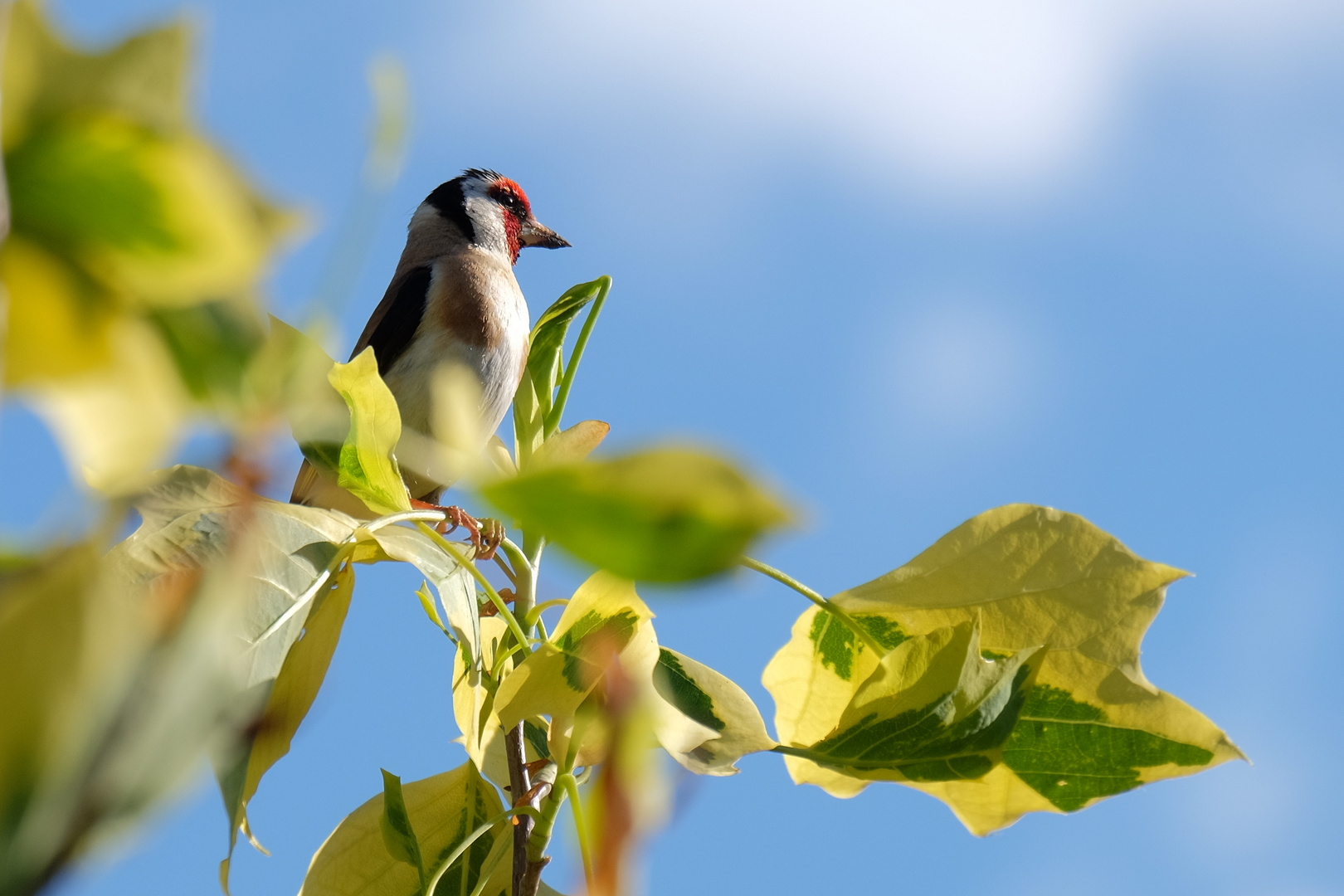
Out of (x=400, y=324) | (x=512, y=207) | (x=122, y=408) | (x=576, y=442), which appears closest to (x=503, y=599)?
(x=576, y=442)

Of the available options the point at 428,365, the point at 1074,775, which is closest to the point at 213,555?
the point at 1074,775

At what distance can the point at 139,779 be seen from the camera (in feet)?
0.62

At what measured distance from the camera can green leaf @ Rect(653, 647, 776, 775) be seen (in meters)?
0.75

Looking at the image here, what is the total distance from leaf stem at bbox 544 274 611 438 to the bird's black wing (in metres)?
1.89

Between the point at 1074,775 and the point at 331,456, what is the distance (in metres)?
0.56

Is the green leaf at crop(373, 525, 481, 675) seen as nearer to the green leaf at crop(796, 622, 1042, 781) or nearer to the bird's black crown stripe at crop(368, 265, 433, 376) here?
the green leaf at crop(796, 622, 1042, 781)

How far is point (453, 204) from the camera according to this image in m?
4.10

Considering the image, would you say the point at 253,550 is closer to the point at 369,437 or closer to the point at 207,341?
the point at 369,437

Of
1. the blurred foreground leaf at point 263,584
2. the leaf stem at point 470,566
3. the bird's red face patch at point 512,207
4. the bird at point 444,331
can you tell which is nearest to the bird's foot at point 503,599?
the leaf stem at point 470,566

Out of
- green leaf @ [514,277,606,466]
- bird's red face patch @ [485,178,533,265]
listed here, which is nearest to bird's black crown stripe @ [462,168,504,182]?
bird's red face patch @ [485,178,533,265]

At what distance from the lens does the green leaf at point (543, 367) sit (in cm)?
114

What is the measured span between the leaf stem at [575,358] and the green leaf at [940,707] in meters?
0.52

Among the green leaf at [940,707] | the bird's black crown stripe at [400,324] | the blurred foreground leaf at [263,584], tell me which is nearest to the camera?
the blurred foreground leaf at [263,584]

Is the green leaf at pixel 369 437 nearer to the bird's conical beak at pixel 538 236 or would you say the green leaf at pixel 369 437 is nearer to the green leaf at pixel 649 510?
the green leaf at pixel 649 510
